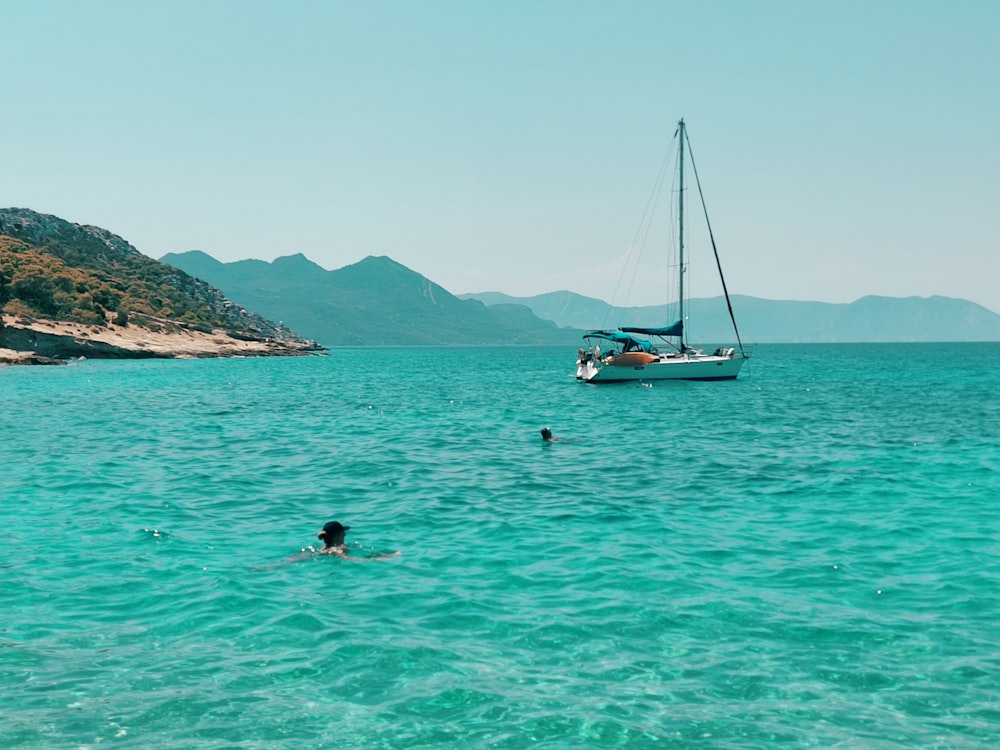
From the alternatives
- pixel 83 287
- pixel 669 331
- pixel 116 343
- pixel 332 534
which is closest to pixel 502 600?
pixel 332 534

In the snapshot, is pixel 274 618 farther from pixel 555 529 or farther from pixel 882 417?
pixel 882 417

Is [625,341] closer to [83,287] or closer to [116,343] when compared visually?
[116,343]

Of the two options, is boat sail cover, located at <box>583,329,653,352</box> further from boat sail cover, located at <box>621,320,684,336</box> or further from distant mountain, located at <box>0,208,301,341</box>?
distant mountain, located at <box>0,208,301,341</box>

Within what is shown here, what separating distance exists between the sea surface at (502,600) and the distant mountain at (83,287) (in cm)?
9975

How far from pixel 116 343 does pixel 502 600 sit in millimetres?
114986

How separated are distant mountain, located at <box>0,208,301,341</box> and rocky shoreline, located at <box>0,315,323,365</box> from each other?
2705 millimetres

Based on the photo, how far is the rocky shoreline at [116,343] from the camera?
3693 inches

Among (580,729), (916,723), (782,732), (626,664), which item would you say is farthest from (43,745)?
(916,723)

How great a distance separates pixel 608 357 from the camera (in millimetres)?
69688

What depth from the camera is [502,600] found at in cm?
1190

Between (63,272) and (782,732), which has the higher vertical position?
(63,272)

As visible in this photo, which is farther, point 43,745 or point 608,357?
point 608,357

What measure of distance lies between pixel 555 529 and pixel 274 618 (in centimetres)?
702

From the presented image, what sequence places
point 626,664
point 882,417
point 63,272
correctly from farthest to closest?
point 63,272, point 882,417, point 626,664
